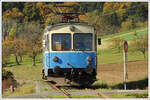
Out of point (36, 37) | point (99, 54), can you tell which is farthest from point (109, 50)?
point (36, 37)

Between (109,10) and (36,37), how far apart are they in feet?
62.9

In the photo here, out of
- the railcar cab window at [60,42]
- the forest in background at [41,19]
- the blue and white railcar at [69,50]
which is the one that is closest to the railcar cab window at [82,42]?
the blue and white railcar at [69,50]

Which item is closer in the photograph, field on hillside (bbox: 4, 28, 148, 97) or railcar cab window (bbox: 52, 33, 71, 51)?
railcar cab window (bbox: 52, 33, 71, 51)

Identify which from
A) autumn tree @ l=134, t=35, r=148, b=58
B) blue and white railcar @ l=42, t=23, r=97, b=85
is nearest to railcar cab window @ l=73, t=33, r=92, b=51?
blue and white railcar @ l=42, t=23, r=97, b=85

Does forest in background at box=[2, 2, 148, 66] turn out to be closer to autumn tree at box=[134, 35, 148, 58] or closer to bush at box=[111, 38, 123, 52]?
bush at box=[111, 38, 123, 52]

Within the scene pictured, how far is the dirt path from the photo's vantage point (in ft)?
72.6

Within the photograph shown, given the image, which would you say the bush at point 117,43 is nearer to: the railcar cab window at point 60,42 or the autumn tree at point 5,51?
the autumn tree at point 5,51

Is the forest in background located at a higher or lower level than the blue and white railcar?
higher

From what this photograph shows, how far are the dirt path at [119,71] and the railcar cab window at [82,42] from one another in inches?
260

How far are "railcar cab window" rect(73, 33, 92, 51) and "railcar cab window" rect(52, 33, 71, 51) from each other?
0.32 metres

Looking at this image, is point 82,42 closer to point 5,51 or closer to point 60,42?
point 60,42

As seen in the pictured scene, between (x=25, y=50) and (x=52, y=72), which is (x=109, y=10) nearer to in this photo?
(x=25, y=50)

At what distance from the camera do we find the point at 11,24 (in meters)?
37.8

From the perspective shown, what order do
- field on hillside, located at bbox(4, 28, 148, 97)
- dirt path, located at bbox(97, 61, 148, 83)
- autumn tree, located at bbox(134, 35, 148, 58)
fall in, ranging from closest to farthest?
→ 1. dirt path, located at bbox(97, 61, 148, 83)
2. field on hillside, located at bbox(4, 28, 148, 97)
3. autumn tree, located at bbox(134, 35, 148, 58)
